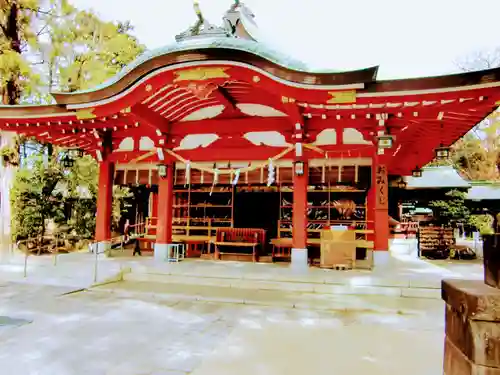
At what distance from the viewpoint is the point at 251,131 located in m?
10.1

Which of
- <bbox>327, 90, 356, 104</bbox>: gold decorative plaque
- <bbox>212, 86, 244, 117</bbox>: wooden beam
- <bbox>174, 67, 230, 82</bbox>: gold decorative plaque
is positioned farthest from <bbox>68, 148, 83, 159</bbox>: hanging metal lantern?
<bbox>327, 90, 356, 104</bbox>: gold decorative plaque

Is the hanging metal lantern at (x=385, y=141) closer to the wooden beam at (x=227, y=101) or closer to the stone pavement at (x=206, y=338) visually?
the stone pavement at (x=206, y=338)

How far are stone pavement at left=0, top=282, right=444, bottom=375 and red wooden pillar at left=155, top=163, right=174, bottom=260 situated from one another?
3139 mm

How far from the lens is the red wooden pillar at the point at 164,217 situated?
33.6 feet

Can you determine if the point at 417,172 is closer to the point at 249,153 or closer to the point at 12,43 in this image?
the point at 249,153

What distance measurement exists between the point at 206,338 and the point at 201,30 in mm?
8129

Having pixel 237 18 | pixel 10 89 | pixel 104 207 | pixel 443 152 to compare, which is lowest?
pixel 104 207

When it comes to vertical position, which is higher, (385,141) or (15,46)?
(15,46)

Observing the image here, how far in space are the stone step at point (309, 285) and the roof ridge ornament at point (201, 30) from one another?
6.06 meters

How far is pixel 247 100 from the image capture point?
32.6 ft

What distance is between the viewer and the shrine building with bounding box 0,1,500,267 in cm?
778

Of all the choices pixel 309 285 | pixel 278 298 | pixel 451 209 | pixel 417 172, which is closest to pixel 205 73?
pixel 278 298

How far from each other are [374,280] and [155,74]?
639 cm

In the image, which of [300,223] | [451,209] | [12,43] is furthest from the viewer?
[451,209]
